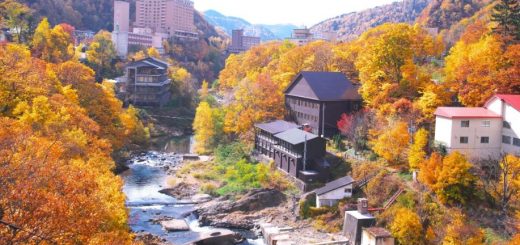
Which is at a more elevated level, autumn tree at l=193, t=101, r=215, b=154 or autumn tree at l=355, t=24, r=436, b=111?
autumn tree at l=355, t=24, r=436, b=111

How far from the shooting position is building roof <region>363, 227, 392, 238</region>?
19211 millimetres

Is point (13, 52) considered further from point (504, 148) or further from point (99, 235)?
point (504, 148)

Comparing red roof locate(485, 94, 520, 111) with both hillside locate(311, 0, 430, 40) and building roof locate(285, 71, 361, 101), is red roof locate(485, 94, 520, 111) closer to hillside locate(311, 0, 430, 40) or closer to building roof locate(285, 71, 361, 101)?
building roof locate(285, 71, 361, 101)

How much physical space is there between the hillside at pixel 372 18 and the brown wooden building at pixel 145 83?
7039 centimetres

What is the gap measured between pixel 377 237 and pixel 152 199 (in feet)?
46.1

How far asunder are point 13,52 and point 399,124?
20.7 m

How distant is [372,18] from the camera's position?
143m

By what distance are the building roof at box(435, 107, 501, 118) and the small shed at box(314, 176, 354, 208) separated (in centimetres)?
535

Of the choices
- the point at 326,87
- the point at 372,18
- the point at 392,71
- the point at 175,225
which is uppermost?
the point at 372,18

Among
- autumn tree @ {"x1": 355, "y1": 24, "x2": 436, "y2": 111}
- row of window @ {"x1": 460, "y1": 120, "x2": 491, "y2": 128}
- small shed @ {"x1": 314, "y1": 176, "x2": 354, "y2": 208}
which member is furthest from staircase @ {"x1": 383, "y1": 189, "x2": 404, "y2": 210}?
autumn tree @ {"x1": 355, "y1": 24, "x2": 436, "y2": 111}

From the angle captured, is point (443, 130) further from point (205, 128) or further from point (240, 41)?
point (240, 41)

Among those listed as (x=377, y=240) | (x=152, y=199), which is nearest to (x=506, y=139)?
(x=377, y=240)

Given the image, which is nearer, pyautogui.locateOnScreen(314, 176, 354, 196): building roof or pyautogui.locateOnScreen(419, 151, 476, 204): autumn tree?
pyautogui.locateOnScreen(419, 151, 476, 204): autumn tree

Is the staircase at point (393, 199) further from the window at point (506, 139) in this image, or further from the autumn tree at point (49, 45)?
the autumn tree at point (49, 45)
